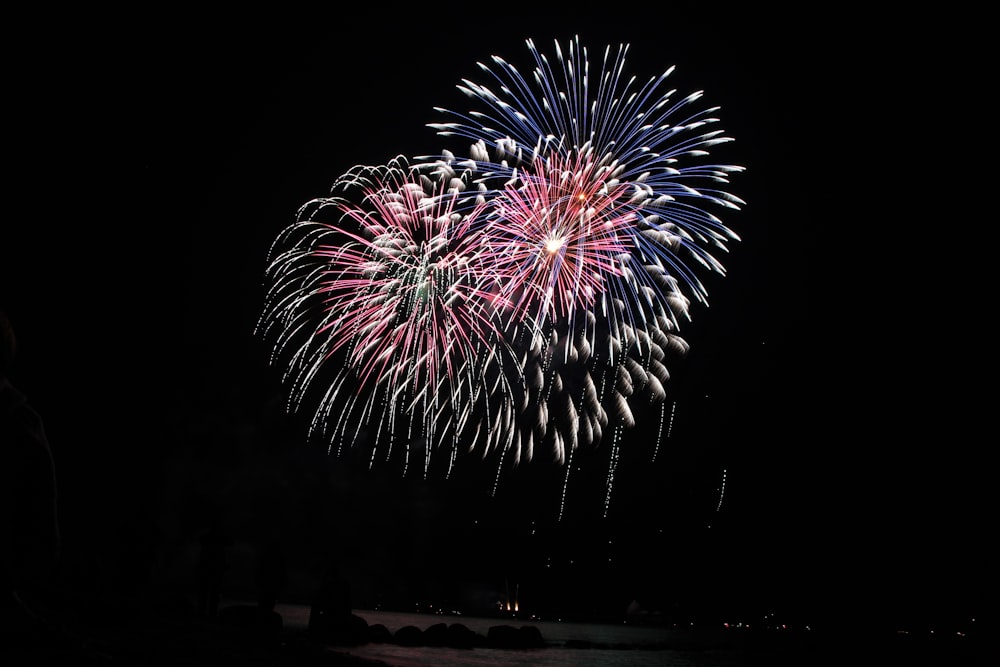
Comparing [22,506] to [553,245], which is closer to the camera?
[22,506]

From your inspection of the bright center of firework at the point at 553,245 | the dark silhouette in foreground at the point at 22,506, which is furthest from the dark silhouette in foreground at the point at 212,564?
the dark silhouette in foreground at the point at 22,506

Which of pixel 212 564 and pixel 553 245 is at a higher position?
pixel 553 245

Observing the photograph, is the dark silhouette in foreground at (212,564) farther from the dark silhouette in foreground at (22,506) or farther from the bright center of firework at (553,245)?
the dark silhouette in foreground at (22,506)

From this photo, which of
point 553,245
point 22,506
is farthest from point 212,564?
point 22,506

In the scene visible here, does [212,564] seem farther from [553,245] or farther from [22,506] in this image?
[22,506]

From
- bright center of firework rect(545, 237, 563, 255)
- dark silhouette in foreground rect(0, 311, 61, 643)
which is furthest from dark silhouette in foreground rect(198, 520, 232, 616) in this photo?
dark silhouette in foreground rect(0, 311, 61, 643)

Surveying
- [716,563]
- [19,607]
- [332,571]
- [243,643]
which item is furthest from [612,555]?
[19,607]

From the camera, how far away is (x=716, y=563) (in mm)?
150625

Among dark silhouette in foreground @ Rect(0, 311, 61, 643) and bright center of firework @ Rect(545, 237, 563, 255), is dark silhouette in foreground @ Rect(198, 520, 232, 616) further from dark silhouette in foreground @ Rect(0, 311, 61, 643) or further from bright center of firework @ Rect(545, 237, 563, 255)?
dark silhouette in foreground @ Rect(0, 311, 61, 643)

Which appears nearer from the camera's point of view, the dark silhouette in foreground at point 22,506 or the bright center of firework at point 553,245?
the dark silhouette in foreground at point 22,506

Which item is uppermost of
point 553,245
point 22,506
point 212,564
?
point 553,245

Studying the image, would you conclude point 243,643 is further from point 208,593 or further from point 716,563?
point 716,563

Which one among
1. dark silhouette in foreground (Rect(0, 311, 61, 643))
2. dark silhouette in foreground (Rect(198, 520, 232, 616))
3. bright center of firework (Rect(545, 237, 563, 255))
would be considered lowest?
dark silhouette in foreground (Rect(198, 520, 232, 616))

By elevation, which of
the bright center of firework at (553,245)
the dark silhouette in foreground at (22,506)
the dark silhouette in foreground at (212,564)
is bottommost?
the dark silhouette in foreground at (212,564)
